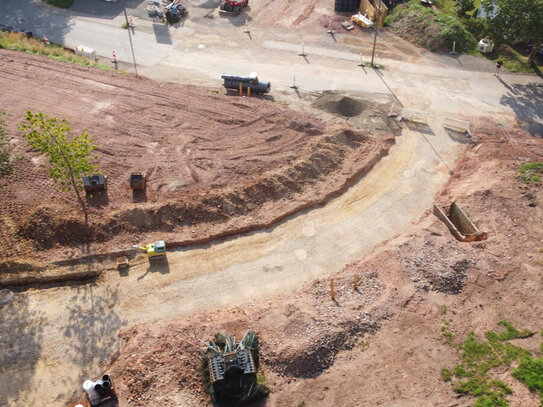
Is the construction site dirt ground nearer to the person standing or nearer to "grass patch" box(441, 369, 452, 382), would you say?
"grass patch" box(441, 369, 452, 382)

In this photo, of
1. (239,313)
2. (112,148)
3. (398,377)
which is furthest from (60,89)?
(398,377)

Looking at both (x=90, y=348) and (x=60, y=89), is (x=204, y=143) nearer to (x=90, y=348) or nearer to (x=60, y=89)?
(x=60, y=89)

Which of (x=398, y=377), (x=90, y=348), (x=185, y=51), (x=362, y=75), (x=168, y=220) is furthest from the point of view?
(x=185, y=51)

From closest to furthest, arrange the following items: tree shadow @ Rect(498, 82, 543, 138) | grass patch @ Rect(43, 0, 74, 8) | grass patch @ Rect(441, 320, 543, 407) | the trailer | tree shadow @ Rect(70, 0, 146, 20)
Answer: grass patch @ Rect(441, 320, 543, 407) → tree shadow @ Rect(498, 82, 543, 138) → the trailer → tree shadow @ Rect(70, 0, 146, 20) → grass patch @ Rect(43, 0, 74, 8)

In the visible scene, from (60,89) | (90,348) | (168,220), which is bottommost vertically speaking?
(90,348)

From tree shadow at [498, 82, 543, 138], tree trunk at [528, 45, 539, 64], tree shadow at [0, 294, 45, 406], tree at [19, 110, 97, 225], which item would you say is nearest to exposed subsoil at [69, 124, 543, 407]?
tree shadow at [0, 294, 45, 406]

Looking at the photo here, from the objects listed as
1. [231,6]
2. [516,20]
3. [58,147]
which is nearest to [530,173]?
[516,20]
